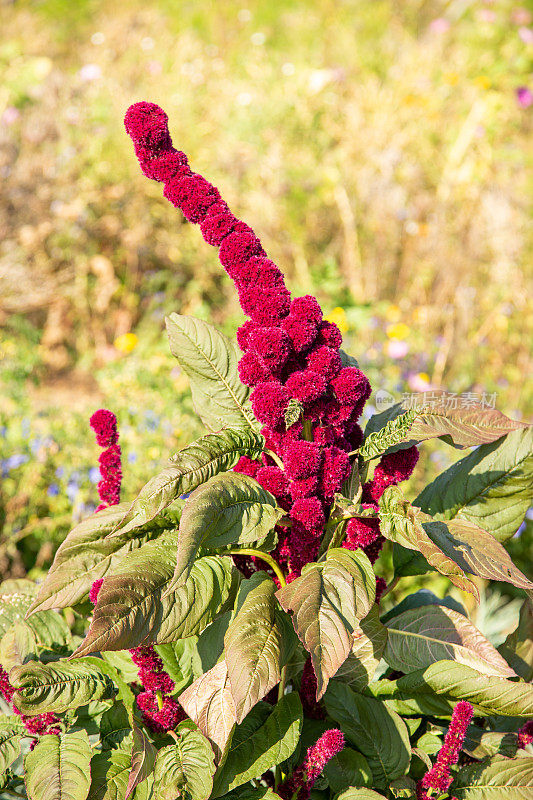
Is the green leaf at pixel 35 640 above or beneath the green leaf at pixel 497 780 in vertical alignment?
above

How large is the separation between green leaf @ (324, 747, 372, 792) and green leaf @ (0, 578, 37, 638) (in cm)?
57

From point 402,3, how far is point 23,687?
9.41 meters

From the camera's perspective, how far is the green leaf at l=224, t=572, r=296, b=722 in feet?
2.65

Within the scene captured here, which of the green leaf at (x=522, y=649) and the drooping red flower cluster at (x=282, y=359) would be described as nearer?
the drooping red flower cluster at (x=282, y=359)

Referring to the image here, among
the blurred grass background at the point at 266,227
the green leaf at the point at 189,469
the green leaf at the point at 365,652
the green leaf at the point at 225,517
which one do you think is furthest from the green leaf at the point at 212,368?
the blurred grass background at the point at 266,227

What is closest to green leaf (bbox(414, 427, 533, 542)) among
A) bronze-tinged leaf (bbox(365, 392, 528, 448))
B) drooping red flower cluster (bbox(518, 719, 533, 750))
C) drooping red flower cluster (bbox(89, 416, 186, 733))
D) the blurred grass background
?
bronze-tinged leaf (bbox(365, 392, 528, 448))

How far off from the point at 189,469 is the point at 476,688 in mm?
536

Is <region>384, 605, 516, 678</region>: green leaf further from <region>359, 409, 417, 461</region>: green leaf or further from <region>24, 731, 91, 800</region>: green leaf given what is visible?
<region>24, 731, 91, 800</region>: green leaf

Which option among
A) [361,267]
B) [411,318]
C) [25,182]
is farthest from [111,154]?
[411,318]

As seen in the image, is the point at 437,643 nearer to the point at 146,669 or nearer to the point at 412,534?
the point at 412,534

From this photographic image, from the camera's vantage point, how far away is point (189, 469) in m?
0.89

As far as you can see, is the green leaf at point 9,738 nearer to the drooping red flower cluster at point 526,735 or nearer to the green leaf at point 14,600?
the green leaf at point 14,600

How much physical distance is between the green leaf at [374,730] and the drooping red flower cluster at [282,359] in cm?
26

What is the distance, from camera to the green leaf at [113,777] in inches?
36.5
